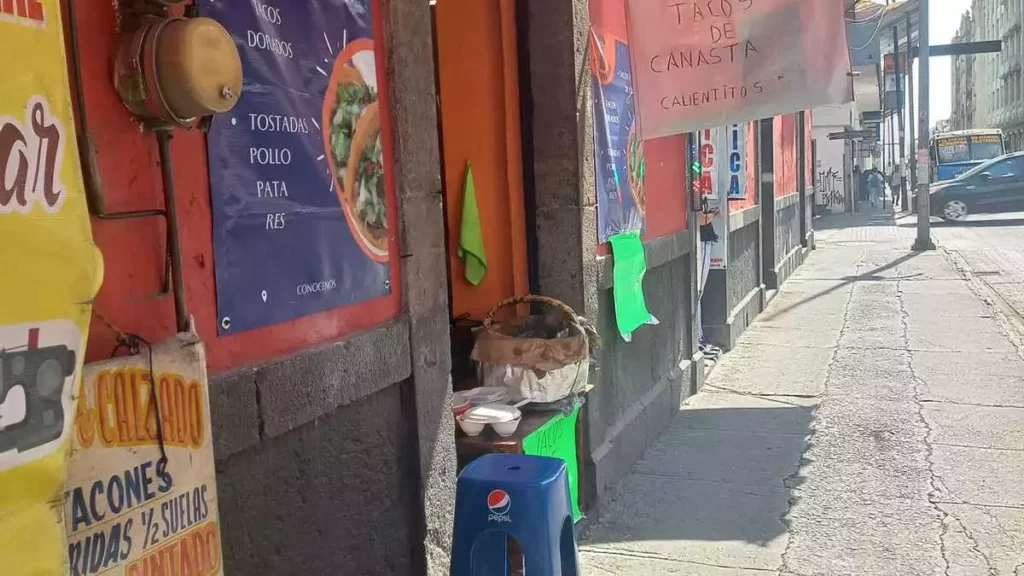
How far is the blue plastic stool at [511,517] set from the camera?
2.85m

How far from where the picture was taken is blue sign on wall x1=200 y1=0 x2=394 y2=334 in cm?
229

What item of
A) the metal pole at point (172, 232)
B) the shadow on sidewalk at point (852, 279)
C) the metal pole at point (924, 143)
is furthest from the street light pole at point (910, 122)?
the metal pole at point (172, 232)

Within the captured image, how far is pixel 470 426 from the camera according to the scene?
387cm

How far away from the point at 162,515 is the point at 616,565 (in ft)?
9.17

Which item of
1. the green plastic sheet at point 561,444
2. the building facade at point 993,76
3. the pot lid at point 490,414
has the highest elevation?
the building facade at point 993,76

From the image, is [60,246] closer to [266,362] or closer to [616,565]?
[266,362]

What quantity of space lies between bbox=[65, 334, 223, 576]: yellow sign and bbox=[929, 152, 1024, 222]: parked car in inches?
964

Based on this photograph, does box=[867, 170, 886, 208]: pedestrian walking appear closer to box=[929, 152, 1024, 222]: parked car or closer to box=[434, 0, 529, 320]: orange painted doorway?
box=[929, 152, 1024, 222]: parked car

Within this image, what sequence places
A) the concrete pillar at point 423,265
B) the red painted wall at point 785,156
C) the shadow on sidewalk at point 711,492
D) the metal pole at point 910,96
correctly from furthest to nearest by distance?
the metal pole at point 910,96
the red painted wall at point 785,156
the shadow on sidewalk at point 711,492
the concrete pillar at point 423,265

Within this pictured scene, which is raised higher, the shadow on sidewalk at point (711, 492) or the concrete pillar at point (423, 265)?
the concrete pillar at point (423, 265)

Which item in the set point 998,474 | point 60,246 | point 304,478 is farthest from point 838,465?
point 60,246

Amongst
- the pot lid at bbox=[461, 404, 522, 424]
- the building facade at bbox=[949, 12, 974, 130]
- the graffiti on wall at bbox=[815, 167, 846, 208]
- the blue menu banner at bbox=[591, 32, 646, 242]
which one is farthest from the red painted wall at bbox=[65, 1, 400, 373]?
the building facade at bbox=[949, 12, 974, 130]

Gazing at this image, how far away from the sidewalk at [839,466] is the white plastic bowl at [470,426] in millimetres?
906

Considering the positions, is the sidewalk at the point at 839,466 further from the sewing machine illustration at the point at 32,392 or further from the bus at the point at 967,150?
the bus at the point at 967,150
